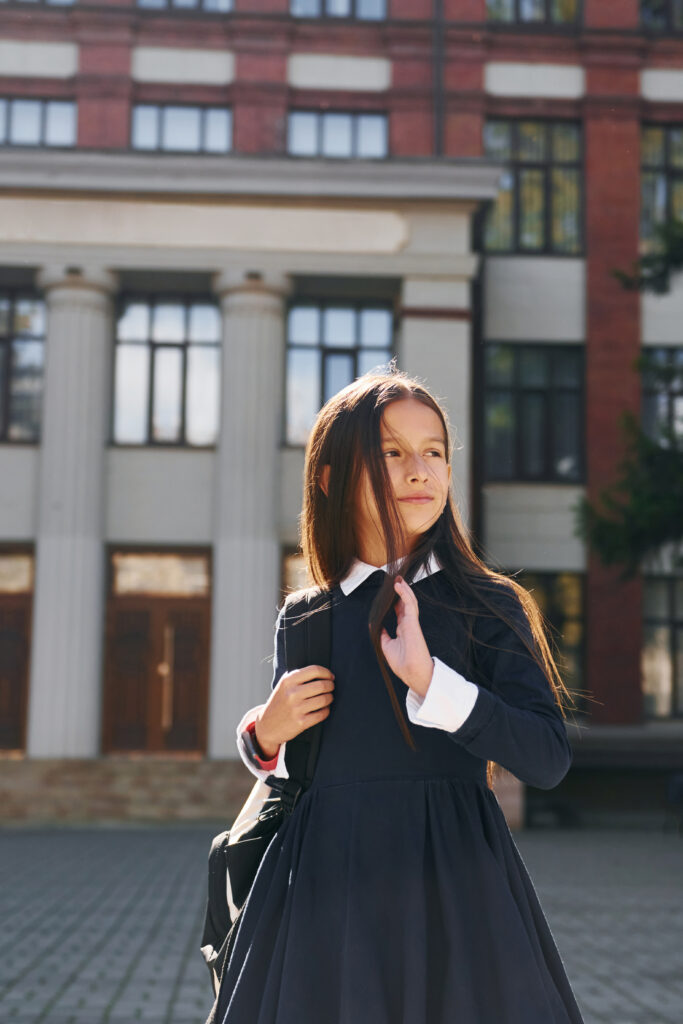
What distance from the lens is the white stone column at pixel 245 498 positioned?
57.7 ft

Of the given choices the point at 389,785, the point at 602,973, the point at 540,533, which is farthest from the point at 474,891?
the point at 540,533

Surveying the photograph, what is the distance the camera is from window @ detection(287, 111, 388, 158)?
20.3 m

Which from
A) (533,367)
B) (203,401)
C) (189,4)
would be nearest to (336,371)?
(203,401)

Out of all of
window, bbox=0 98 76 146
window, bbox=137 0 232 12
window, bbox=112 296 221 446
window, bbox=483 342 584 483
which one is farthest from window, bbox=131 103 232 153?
window, bbox=483 342 584 483

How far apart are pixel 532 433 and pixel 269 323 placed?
4.76 meters

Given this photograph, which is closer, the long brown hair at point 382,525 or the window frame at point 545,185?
the long brown hair at point 382,525

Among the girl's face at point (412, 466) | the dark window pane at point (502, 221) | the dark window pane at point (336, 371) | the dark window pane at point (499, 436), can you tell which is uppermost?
the dark window pane at point (502, 221)

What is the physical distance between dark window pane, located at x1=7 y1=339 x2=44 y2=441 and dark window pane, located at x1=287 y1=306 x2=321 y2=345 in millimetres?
3713

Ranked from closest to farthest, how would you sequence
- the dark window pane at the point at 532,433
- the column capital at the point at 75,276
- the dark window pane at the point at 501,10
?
the column capital at the point at 75,276 < the dark window pane at the point at 532,433 < the dark window pane at the point at 501,10

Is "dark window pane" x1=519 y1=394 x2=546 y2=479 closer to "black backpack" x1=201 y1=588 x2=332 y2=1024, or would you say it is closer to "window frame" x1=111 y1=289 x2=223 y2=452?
"window frame" x1=111 y1=289 x2=223 y2=452

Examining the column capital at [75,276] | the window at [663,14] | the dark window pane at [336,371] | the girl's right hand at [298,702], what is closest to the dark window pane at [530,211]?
the window at [663,14]

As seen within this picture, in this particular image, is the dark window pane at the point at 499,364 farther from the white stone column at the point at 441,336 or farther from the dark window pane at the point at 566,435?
the white stone column at the point at 441,336

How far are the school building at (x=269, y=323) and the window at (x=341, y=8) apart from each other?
0.17 ft

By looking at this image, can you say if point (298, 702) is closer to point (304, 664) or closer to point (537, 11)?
point (304, 664)
